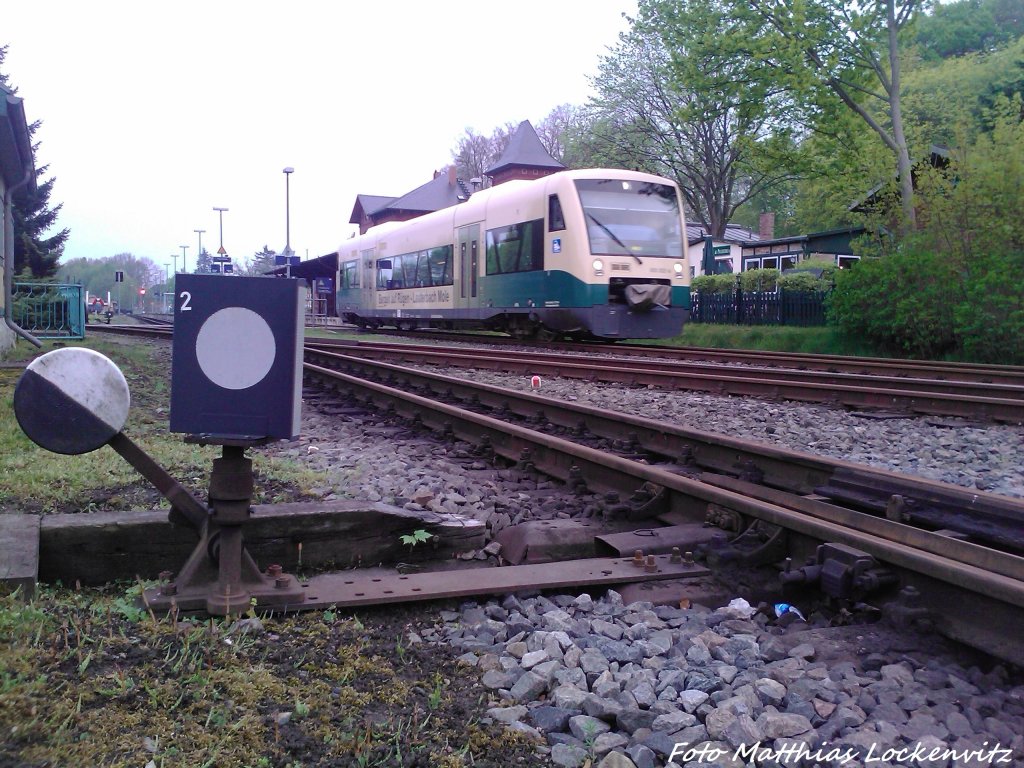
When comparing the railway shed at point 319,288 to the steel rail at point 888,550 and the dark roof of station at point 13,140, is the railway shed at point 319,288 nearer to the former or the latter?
the dark roof of station at point 13,140

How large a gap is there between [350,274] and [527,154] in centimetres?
3512

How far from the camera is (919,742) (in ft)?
6.86

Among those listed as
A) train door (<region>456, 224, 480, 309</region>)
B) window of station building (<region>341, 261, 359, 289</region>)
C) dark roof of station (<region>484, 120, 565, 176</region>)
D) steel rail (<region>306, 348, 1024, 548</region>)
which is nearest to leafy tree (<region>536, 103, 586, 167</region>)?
dark roof of station (<region>484, 120, 565, 176</region>)

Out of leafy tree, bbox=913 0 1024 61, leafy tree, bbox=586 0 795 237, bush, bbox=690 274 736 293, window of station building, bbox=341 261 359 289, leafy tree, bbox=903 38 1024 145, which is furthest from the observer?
leafy tree, bbox=913 0 1024 61

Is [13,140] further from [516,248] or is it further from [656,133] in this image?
[656,133]

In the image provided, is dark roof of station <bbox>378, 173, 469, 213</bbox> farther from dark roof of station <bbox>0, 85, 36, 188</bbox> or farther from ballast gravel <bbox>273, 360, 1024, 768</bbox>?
ballast gravel <bbox>273, 360, 1024, 768</bbox>

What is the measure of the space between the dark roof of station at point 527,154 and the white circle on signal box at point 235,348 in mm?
61102

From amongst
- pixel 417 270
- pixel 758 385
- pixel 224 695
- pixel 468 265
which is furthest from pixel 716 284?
pixel 224 695

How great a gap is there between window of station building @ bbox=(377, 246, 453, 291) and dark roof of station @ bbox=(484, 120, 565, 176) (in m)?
37.8

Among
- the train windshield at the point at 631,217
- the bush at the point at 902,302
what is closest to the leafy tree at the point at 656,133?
the bush at the point at 902,302

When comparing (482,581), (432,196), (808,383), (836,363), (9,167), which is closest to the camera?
(482,581)

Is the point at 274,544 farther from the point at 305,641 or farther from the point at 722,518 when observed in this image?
the point at 722,518

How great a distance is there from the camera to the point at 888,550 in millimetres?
3043

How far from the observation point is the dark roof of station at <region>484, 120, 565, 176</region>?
6278cm
